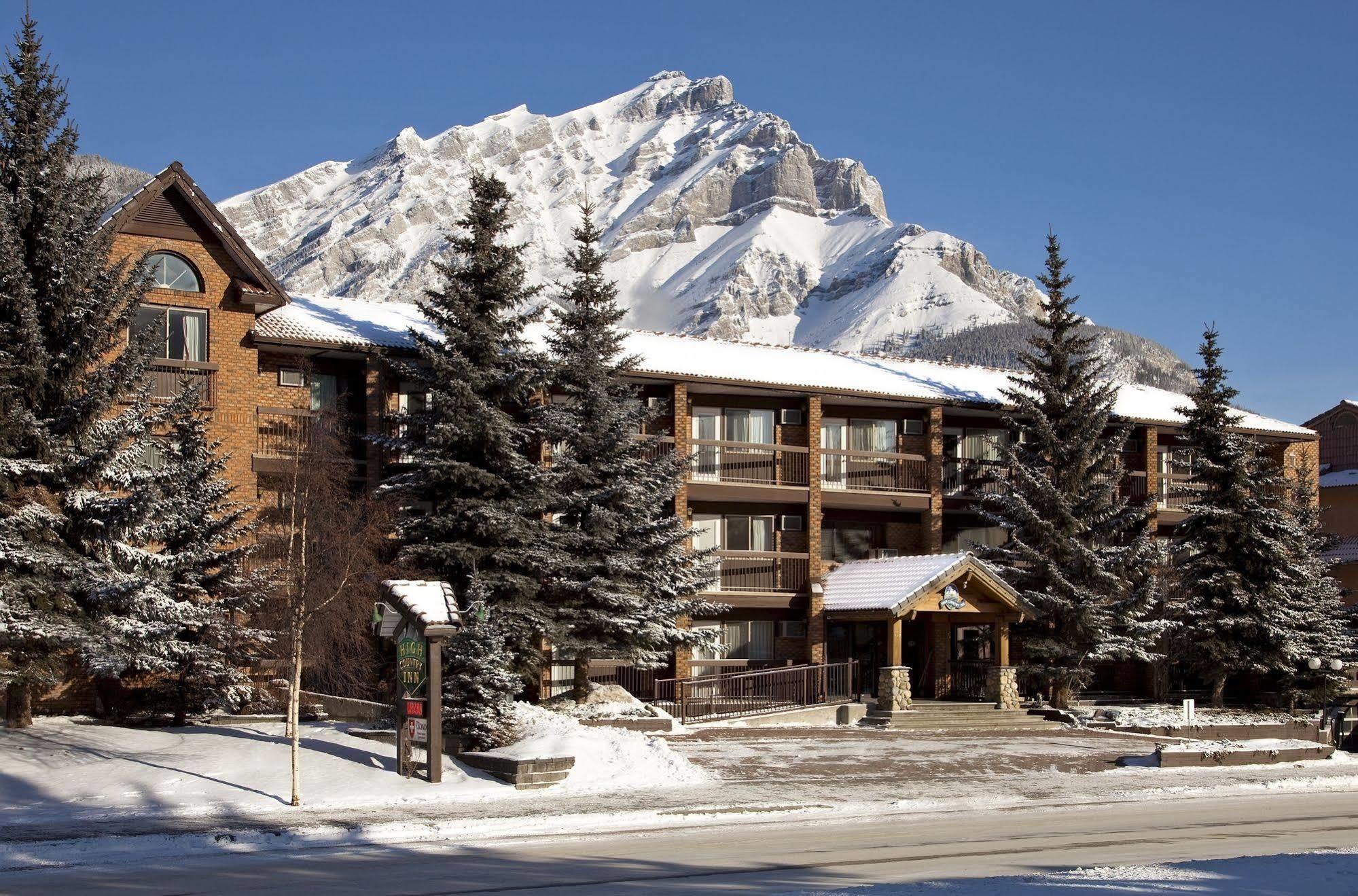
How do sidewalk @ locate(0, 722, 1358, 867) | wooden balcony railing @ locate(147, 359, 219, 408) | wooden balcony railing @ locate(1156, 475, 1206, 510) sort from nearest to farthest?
sidewalk @ locate(0, 722, 1358, 867) → wooden balcony railing @ locate(147, 359, 219, 408) → wooden balcony railing @ locate(1156, 475, 1206, 510)

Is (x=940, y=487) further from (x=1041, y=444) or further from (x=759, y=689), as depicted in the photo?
(x=759, y=689)

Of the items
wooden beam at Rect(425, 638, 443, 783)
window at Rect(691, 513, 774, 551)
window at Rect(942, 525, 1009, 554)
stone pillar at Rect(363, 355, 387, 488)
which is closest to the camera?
wooden beam at Rect(425, 638, 443, 783)

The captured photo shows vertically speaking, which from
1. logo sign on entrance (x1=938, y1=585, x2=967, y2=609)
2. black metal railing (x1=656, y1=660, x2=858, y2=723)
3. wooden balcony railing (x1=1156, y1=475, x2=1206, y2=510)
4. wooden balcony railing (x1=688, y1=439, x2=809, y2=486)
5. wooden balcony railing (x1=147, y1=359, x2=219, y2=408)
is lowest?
black metal railing (x1=656, y1=660, x2=858, y2=723)

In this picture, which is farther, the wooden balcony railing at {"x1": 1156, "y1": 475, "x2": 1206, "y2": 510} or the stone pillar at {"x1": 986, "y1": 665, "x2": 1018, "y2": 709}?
the wooden balcony railing at {"x1": 1156, "y1": 475, "x2": 1206, "y2": 510}

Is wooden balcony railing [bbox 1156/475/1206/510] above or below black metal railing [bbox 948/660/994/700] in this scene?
above

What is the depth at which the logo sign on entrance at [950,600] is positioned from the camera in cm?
3422

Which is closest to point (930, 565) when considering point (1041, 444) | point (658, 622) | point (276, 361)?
point (1041, 444)

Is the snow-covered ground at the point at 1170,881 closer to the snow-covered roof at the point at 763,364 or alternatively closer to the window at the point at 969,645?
the snow-covered roof at the point at 763,364

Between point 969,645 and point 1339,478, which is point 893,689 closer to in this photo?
point 969,645

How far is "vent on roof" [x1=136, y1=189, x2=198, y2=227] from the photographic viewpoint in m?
30.1

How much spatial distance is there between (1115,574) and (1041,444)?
380cm

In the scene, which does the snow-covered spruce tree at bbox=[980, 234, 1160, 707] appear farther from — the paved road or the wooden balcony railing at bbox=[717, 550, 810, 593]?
the paved road

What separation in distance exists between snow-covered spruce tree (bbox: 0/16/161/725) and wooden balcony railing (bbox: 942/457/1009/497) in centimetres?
2404

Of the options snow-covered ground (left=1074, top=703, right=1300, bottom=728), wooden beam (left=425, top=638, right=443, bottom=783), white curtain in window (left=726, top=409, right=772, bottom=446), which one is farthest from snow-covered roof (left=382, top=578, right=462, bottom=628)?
snow-covered ground (left=1074, top=703, right=1300, bottom=728)
